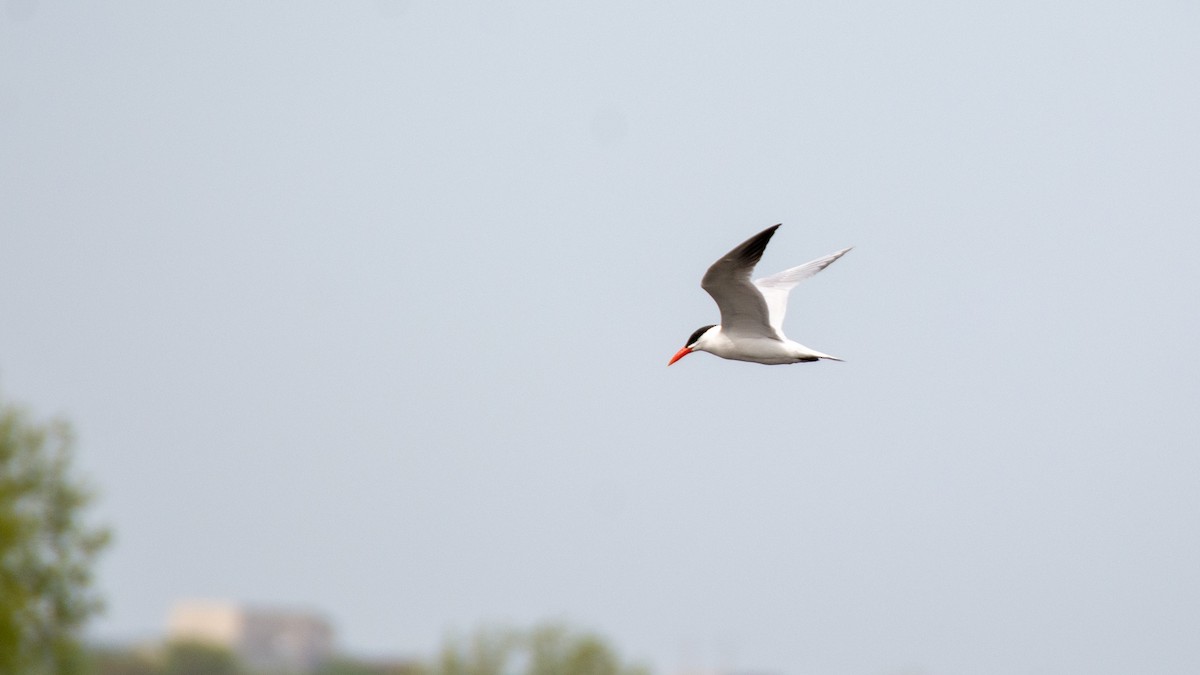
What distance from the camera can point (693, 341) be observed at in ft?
67.6

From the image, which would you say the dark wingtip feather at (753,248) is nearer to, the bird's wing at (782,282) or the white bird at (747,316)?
the white bird at (747,316)

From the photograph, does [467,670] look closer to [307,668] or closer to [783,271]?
[783,271]

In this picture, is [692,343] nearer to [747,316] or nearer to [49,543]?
[747,316]

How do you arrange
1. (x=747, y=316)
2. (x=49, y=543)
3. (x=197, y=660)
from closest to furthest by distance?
(x=747, y=316) < (x=49, y=543) < (x=197, y=660)

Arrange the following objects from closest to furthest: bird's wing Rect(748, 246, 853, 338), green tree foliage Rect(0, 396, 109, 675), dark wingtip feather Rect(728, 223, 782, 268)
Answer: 1. dark wingtip feather Rect(728, 223, 782, 268)
2. bird's wing Rect(748, 246, 853, 338)
3. green tree foliage Rect(0, 396, 109, 675)

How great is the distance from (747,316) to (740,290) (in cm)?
71

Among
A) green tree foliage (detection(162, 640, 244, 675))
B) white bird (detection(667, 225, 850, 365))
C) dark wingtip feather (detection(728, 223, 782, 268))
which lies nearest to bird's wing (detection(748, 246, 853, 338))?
white bird (detection(667, 225, 850, 365))

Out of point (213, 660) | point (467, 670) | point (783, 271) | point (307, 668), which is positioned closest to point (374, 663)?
point (213, 660)

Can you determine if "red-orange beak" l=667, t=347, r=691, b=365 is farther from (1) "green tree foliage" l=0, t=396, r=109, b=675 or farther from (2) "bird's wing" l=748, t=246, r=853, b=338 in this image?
(1) "green tree foliage" l=0, t=396, r=109, b=675

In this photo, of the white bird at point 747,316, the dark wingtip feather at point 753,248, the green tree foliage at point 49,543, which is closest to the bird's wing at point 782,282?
the white bird at point 747,316

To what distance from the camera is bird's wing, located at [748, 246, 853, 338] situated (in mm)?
20688

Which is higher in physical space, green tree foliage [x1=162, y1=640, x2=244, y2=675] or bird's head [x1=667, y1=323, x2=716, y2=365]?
bird's head [x1=667, y1=323, x2=716, y2=365]

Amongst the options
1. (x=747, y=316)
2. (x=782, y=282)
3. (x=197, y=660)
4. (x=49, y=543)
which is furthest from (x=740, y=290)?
(x=197, y=660)

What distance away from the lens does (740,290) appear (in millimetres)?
18547
